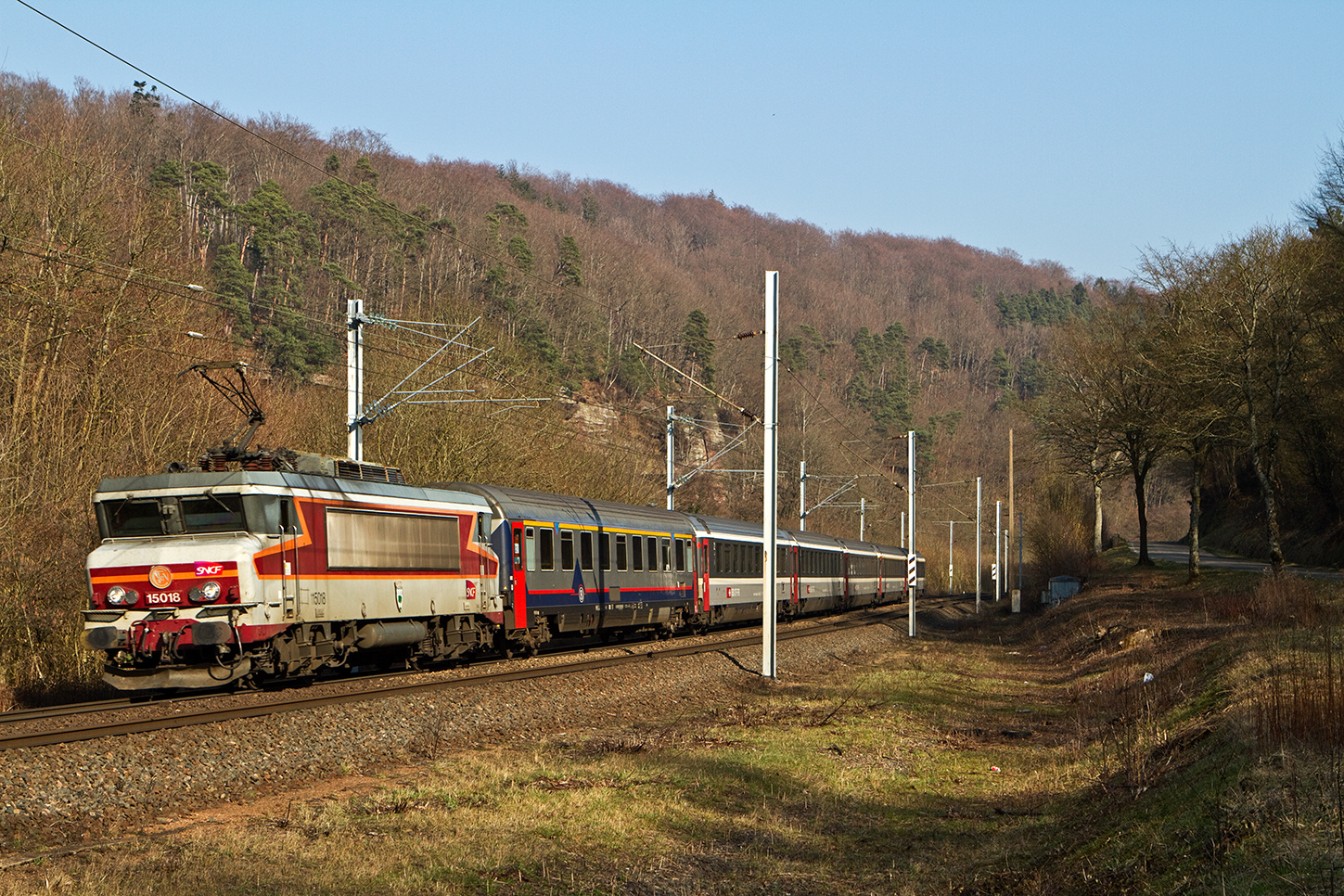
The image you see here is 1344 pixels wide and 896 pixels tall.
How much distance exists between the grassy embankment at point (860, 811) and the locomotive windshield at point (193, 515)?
4.47m

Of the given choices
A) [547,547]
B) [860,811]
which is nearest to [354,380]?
[547,547]

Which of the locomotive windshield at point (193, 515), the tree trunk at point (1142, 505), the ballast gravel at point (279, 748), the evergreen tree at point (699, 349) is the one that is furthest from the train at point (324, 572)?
the evergreen tree at point (699, 349)

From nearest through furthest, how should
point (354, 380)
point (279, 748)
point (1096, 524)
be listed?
1. point (279, 748)
2. point (354, 380)
3. point (1096, 524)

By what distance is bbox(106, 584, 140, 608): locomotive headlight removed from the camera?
50.3 ft

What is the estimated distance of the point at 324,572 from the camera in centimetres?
1708

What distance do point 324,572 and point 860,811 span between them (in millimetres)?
9171

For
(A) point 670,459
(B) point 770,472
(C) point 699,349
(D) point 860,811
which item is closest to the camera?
(D) point 860,811

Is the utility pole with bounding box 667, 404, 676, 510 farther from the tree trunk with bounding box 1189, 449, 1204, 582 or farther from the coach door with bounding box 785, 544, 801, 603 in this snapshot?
the tree trunk with bounding box 1189, 449, 1204, 582

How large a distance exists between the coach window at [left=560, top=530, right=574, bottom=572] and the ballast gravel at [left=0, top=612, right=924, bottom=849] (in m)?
4.74

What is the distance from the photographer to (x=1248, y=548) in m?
67.1

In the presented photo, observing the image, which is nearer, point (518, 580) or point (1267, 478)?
point (518, 580)

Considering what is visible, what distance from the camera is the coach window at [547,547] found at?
79.6ft

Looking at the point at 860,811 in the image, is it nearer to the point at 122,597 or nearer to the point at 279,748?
the point at 279,748

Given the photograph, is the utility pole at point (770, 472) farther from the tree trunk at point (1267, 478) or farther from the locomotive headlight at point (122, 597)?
the tree trunk at point (1267, 478)
